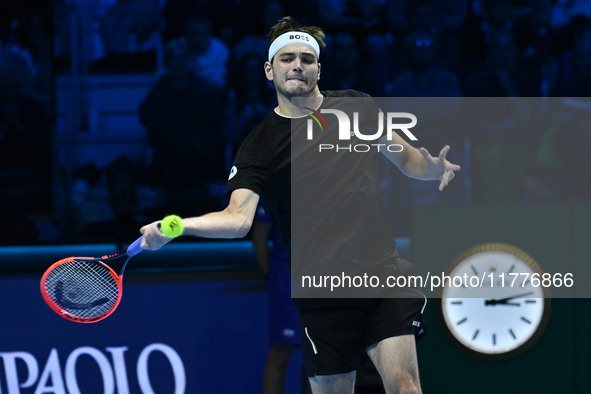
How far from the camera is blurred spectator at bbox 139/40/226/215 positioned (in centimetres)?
597

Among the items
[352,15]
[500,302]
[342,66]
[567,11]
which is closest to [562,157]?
[567,11]

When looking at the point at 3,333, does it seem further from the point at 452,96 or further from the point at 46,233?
the point at 452,96

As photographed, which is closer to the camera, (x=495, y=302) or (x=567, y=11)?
(x=495, y=302)

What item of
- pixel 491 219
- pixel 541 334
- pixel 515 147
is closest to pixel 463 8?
pixel 515 147

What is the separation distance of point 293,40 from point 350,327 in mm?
1213

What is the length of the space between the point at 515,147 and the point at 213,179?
2.02m

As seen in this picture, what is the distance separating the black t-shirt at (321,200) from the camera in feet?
12.5

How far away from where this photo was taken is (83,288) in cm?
412

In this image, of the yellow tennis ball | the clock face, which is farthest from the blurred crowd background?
the yellow tennis ball

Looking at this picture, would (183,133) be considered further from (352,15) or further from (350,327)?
(350,327)

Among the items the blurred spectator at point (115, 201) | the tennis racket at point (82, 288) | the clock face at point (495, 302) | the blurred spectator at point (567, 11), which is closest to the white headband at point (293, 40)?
the tennis racket at point (82, 288)

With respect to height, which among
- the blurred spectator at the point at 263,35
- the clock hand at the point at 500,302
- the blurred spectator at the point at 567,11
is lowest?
the clock hand at the point at 500,302

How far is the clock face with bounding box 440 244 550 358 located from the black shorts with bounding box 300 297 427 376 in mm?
1516

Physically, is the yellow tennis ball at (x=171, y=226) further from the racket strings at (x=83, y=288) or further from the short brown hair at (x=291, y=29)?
the short brown hair at (x=291, y=29)
